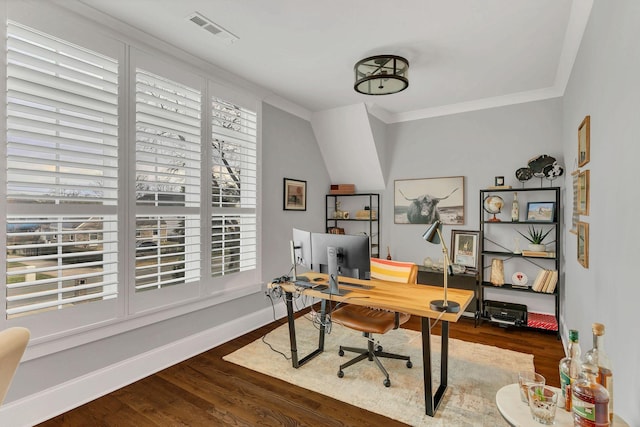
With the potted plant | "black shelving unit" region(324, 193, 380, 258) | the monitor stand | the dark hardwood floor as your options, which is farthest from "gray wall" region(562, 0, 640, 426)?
"black shelving unit" region(324, 193, 380, 258)

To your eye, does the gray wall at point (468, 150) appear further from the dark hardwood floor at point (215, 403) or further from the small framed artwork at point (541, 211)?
the dark hardwood floor at point (215, 403)

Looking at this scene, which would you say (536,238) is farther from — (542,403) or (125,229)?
(125,229)

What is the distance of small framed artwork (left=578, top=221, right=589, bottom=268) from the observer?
219 cm

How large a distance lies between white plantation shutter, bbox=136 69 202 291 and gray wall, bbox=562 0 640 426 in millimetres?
2905

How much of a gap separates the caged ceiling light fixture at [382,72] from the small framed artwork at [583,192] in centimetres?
156

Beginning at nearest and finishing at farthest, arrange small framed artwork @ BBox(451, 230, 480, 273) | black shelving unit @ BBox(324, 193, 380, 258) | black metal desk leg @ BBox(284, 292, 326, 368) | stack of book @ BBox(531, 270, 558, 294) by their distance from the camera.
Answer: black metal desk leg @ BBox(284, 292, 326, 368) → stack of book @ BBox(531, 270, 558, 294) → small framed artwork @ BBox(451, 230, 480, 273) → black shelving unit @ BBox(324, 193, 380, 258)

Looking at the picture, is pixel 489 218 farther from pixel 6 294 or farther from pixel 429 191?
pixel 6 294

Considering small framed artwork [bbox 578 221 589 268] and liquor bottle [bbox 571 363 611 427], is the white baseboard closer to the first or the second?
liquor bottle [bbox 571 363 611 427]

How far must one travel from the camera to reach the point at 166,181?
9.31ft

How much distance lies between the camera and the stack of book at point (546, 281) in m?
3.59

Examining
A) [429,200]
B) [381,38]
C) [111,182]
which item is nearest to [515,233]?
[429,200]

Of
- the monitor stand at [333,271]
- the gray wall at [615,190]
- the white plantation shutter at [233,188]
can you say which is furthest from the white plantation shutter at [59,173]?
the gray wall at [615,190]

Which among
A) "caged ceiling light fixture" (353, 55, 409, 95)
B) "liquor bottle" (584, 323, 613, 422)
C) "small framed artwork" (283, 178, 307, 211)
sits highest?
"caged ceiling light fixture" (353, 55, 409, 95)

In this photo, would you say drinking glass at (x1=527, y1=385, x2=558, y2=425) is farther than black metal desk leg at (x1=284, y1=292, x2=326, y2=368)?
No
